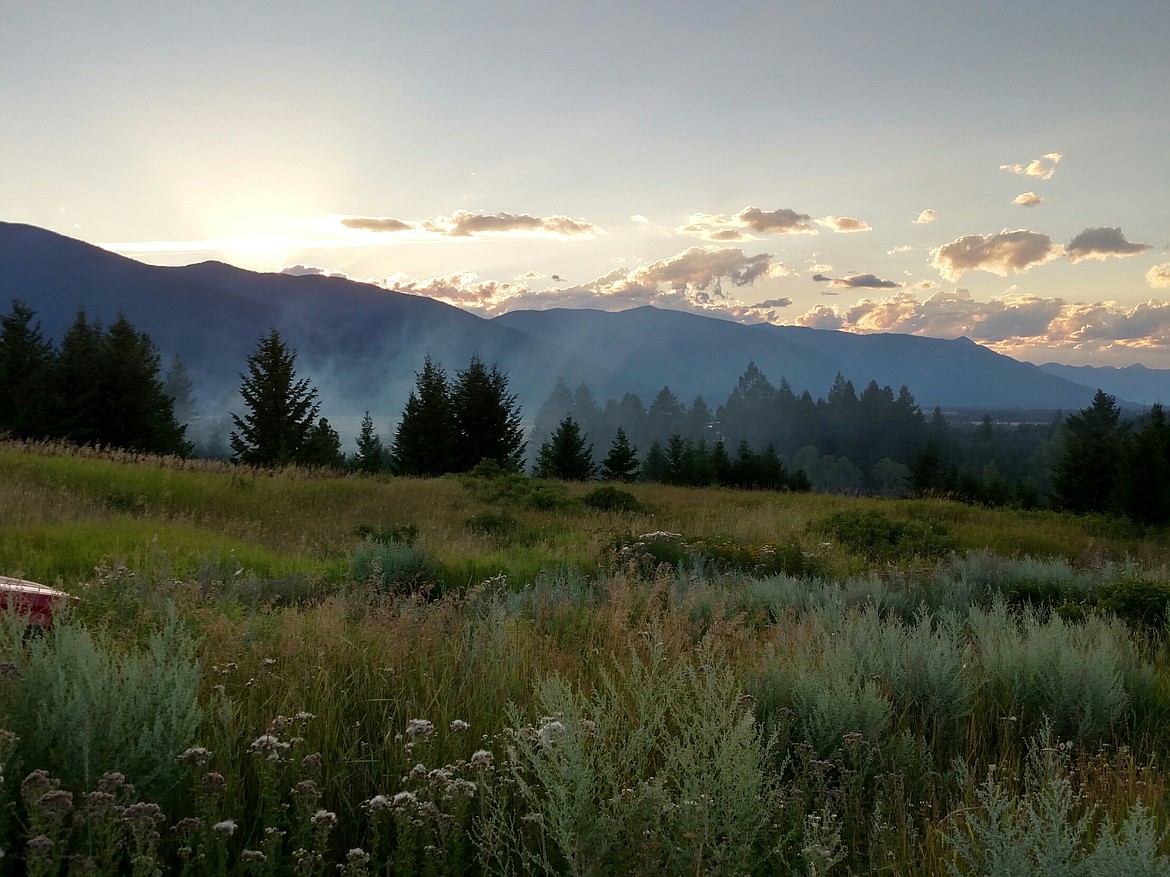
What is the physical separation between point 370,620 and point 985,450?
524 feet

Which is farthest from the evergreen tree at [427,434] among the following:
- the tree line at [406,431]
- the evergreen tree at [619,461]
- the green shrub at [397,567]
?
the green shrub at [397,567]

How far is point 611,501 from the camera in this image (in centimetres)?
1955

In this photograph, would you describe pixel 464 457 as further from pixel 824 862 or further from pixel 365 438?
pixel 824 862

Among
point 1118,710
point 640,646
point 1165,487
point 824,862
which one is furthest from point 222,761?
point 1165,487

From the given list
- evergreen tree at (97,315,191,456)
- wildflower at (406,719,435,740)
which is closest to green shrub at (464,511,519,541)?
wildflower at (406,719,435,740)

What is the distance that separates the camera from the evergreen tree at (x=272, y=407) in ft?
140

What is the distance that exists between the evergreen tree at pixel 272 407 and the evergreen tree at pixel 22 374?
9.64 meters

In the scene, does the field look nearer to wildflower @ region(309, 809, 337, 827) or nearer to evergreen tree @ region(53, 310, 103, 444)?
wildflower @ region(309, 809, 337, 827)

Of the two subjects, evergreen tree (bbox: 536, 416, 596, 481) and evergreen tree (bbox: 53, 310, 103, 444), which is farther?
evergreen tree (bbox: 536, 416, 596, 481)

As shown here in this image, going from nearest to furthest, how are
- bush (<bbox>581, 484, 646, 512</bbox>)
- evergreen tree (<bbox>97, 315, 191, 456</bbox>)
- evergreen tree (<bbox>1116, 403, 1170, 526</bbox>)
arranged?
bush (<bbox>581, 484, 646, 512</bbox>), evergreen tree (<bbox>1116, 403, 1170, 526</bbox>), evergreen tree (<bbox>97, 315, 191, 456</bbox>)

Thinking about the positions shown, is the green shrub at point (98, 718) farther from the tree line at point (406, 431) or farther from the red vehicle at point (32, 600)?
the tree line at point (406, 431)

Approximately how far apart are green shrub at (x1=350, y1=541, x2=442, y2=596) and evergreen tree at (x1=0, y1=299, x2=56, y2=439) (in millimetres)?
38066

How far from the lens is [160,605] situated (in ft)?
17.0

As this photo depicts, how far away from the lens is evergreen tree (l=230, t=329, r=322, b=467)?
140 ft
